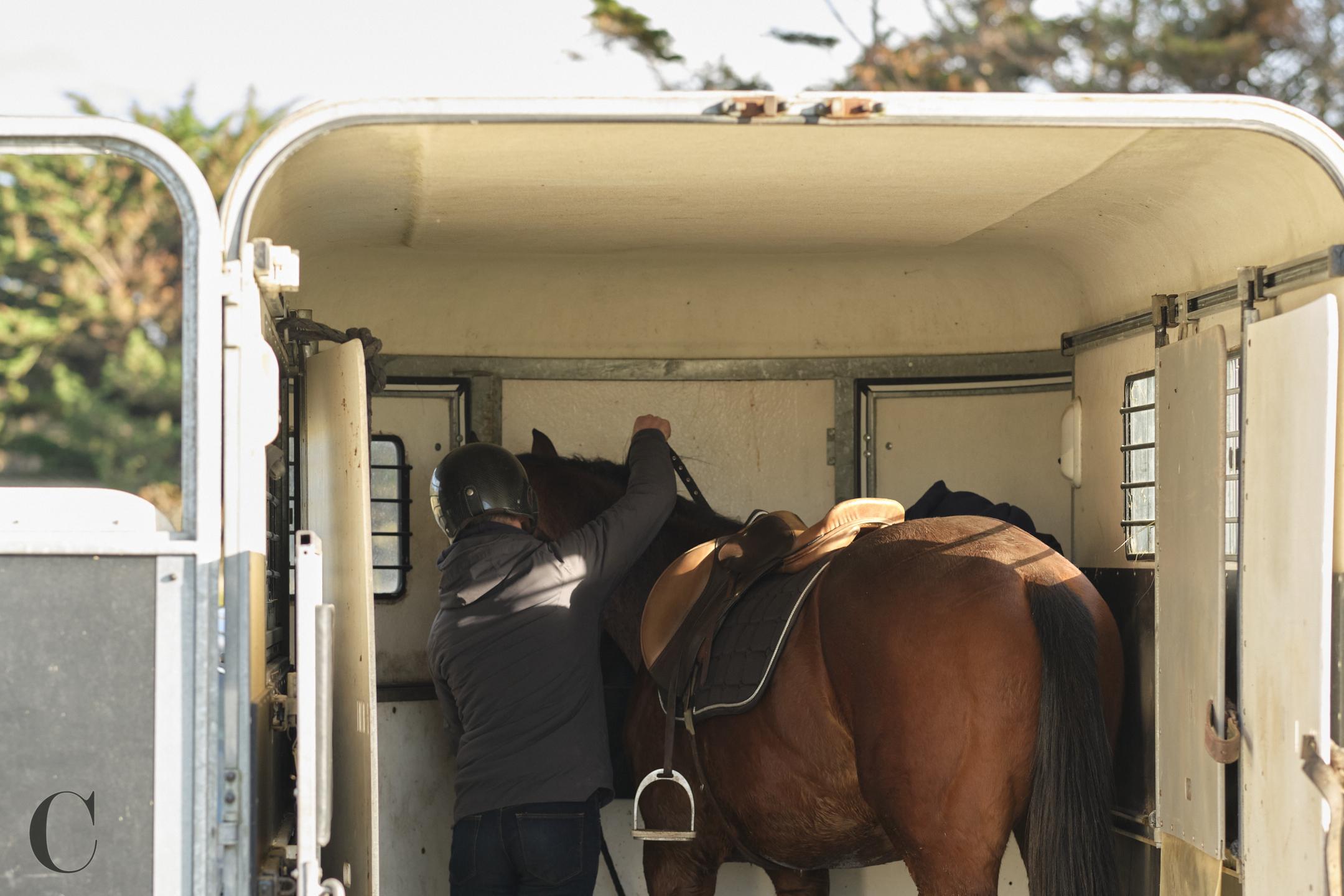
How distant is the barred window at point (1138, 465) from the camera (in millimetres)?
3945

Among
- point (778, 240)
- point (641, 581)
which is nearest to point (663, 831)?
point (641, 581)

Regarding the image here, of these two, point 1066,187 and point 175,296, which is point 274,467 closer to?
point 1066,187

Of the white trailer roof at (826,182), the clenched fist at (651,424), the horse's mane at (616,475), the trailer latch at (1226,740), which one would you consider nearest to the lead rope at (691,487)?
the horse's mane at (616,475)

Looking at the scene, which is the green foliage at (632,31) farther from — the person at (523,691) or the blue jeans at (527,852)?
the blue jeans at (527,852)

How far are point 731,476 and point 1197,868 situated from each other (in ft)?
8.06

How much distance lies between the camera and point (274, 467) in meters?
Result: 3.32

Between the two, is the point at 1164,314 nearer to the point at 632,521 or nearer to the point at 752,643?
the point at 752,643

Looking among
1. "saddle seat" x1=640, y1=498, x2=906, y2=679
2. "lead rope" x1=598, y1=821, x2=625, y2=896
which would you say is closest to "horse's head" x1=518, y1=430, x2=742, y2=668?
"saddle seat" x1=640, y1=498, x2=906, y2=679

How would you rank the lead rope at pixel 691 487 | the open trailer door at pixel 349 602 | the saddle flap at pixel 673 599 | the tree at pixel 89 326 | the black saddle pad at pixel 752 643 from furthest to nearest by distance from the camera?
1. the tree at pixel 89 326
2. the lead rope at pixel 691 487
3. the saddle flap at pixel 673 599
4. the black saddle pad at pixel 752 643
5. the open trailer door at pixel 349 602

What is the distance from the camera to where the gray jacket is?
370 centimetres

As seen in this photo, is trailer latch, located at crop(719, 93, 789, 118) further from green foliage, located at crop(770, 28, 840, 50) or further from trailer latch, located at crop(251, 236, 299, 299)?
green foliage, located at crop(770, 28, 840, 50)

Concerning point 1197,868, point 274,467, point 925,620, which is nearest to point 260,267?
point 274,467

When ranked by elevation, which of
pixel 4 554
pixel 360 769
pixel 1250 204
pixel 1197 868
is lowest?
pixel 1197 868

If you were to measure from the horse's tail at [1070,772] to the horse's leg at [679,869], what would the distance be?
129 centimetres
